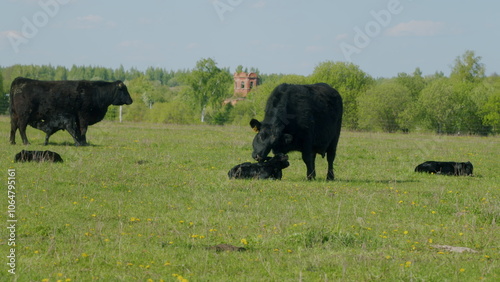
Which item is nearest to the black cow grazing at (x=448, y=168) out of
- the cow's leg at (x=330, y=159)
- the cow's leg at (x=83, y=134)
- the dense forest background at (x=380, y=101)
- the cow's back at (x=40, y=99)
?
the cow's leg at (x=330, y=159)

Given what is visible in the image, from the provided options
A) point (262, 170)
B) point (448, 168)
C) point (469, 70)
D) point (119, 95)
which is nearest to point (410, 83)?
point (469, 70)

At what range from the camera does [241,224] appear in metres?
10.2

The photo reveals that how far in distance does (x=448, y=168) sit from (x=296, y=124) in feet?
18.3

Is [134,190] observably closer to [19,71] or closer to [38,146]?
[38,146]

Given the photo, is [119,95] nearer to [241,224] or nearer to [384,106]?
[241,224]

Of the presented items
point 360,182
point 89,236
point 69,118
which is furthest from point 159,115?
point 89,236

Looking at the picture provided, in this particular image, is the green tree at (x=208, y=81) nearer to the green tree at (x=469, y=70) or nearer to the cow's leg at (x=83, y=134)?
the green tree at (x=469, y=70)

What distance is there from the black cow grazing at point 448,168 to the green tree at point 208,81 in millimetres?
108694

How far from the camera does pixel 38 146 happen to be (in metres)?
23.8

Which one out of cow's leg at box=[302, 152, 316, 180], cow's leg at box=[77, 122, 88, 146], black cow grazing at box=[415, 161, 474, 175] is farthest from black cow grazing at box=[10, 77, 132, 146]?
black cow grazing at box=[415, 161, 474, 175]

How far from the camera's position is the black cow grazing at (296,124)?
15602mm

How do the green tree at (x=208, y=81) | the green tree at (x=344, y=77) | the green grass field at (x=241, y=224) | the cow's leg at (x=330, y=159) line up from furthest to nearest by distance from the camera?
the green tree at (x=208, y=81), the green tree at (x=344, y=77), the cow's leg at (x=330, y=159), the green grass field at (x=241, y=224)

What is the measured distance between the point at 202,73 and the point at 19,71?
50465 mm

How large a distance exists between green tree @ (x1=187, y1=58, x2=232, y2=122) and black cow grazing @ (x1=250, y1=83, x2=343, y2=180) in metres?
110
